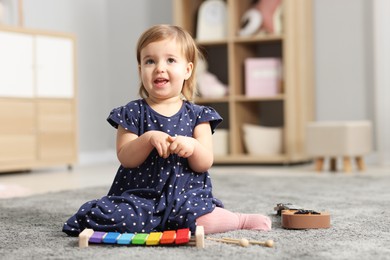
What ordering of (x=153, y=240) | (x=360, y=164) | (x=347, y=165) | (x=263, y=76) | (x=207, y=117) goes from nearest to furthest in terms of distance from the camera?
(x=153, y=240), (x=207, y=117), (x=347, y=165), (x=360, y=164), (x=263, y=76)

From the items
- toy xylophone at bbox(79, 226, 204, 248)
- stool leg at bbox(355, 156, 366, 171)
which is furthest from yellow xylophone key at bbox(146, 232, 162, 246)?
stool leg at bbox(355, 156, 366, 171)

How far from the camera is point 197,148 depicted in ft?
4.31

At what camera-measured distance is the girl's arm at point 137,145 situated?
1.24 m

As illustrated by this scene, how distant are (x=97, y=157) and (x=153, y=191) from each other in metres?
2.90

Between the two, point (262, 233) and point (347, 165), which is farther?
point (347, 165)

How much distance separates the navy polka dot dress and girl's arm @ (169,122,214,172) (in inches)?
0.7

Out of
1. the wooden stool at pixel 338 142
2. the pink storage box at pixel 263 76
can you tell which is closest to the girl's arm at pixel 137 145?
the wooden stool at pixel 338 142

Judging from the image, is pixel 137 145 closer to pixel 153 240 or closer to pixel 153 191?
pixel 153 191

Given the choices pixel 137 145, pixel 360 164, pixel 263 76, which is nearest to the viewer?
pixel 137 145

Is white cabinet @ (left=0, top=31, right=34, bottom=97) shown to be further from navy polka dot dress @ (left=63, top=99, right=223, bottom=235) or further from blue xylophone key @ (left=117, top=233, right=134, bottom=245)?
blue xylophone key @ (left=117, top=233, right=134, bottom=245)

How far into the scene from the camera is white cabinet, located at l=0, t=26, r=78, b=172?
3172 mm

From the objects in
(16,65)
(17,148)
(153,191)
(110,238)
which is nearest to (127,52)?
(16,65)

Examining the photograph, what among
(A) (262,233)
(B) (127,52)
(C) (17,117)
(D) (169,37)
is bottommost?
(A) (262,233)

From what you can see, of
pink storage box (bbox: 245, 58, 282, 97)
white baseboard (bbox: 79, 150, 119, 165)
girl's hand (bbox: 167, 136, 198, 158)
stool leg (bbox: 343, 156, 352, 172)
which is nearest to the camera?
girl's hand (bbox: 167, 136, 198, 158)
